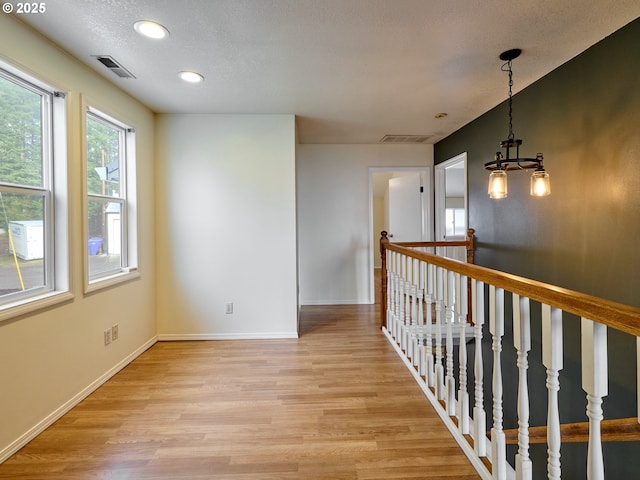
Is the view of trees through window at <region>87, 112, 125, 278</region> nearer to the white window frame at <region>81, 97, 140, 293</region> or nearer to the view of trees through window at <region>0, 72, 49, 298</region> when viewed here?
the white window frame at <region>81, 97, 140, 293</region>

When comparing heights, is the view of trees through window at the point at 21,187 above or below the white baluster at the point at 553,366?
above

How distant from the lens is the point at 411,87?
9.05 feet

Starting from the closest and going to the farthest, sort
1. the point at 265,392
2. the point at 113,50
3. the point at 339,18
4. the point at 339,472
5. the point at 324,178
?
the point at 339,472 → the point at 339,18 → the point at 113,50 → the point at 265,392 → the point at 324,178

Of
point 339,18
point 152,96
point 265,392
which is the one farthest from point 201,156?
point 265,392

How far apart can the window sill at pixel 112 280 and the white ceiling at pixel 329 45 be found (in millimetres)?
1565

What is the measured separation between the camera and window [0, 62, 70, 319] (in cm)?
181

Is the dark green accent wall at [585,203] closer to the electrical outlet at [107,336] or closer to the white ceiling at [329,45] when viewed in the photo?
the white ceiling at [329,45]

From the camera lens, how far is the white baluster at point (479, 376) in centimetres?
148

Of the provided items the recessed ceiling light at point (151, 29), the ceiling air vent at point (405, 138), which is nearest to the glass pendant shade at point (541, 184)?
the ceiling air vent at point (405, 138)

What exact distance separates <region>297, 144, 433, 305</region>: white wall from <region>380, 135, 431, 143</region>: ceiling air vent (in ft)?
0.63

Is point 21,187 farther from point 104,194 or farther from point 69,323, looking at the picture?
point 69,323

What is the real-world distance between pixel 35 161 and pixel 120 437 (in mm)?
1738

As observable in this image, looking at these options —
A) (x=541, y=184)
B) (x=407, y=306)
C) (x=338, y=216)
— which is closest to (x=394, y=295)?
(x=407, y=306)

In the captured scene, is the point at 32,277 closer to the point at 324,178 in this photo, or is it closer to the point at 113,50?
the point at 113,50
